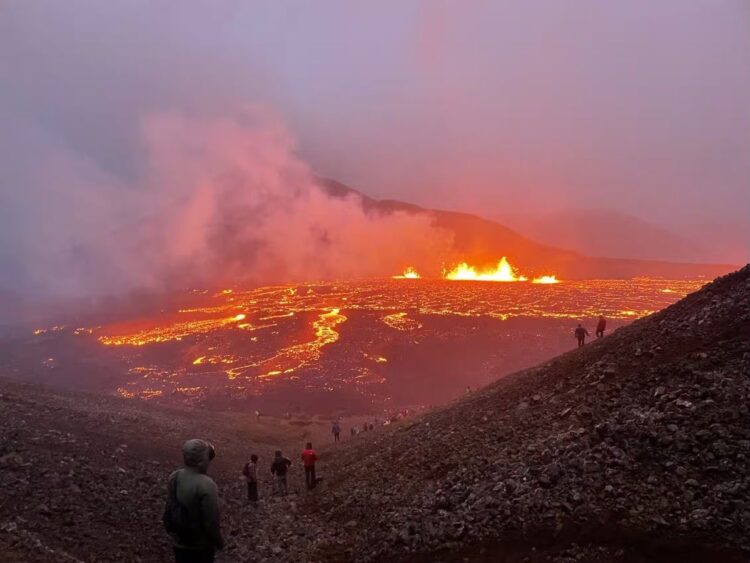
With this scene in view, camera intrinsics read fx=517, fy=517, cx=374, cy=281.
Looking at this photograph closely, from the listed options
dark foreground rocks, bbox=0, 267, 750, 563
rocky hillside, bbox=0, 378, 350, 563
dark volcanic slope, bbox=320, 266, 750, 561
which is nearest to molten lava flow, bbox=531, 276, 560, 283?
rocky hillside, bbox=0, 378, 350, 563

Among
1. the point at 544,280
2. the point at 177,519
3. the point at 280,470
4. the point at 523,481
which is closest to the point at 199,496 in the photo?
the point at 177,519

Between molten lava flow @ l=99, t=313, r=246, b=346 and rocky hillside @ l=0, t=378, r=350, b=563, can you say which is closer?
rocky hillside @ l=0, t=378, r=350, b=563

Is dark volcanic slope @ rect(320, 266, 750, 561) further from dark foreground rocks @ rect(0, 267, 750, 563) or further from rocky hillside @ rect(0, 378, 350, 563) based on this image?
rocky hillside @ rect(0, 378, 350, 563)

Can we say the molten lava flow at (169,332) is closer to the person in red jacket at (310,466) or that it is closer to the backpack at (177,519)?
the person in red jacket at (310,466)

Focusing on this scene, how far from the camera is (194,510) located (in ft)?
23.5

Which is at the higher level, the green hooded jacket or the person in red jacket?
the green hooded jacket

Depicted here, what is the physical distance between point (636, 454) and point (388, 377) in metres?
66.1

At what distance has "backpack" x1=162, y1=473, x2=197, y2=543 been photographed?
23.6ft

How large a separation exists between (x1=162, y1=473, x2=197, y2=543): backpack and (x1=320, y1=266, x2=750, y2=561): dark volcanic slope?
6362 millimetres

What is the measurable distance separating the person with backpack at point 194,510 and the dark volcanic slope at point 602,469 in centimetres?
614

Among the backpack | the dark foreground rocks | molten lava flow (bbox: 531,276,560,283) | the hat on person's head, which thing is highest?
molten lava flow (bbox: 531,276,560,283)

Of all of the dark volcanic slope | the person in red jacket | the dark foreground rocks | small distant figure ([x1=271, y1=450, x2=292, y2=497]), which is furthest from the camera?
small distant figure ([x1=271, y1=450, x2=292, y2=497])

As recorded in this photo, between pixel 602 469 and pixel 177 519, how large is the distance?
9382 millimetres

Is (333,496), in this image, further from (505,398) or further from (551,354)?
(551,354)
